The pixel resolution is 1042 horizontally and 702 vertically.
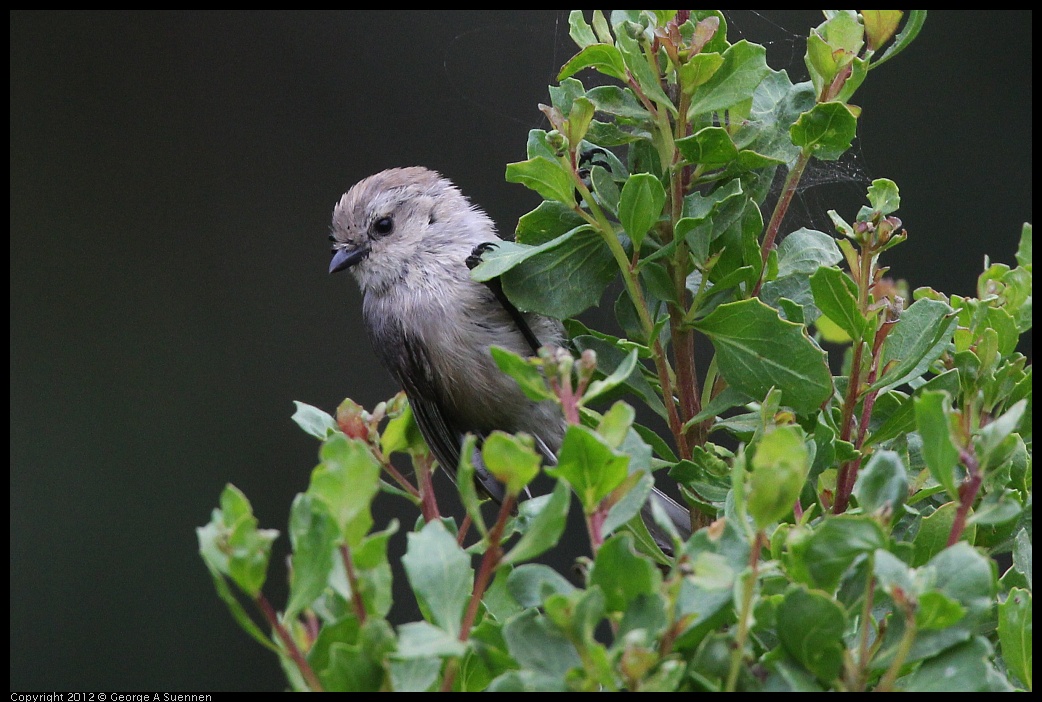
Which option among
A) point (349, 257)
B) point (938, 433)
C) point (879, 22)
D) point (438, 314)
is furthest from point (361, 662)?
point (349, 257)

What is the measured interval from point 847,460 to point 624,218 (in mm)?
338

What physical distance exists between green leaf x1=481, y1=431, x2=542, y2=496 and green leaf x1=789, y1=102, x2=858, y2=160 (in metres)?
0.54

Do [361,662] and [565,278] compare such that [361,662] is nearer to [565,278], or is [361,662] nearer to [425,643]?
[425,643]

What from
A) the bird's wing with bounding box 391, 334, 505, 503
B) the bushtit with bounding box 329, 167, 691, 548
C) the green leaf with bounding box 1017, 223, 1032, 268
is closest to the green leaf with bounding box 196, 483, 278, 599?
the green leaf with bounding box 1017, 223, 1032, 268

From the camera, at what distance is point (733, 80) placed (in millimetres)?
1152

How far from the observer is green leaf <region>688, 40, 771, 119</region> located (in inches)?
44.9

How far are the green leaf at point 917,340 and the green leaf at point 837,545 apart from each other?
366 mm

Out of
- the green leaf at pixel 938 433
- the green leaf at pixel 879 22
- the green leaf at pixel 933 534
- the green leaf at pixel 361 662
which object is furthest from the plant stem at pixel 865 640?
the green leaf at pixel 879 22

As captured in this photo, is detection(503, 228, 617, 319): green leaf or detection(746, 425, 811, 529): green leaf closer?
detection(746, 425, 811, 529): green leaf

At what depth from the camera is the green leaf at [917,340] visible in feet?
3.69

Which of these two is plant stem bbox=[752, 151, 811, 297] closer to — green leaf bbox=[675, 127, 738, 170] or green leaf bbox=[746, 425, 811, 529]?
green leaf bbox=[675, 127, 738, 170]

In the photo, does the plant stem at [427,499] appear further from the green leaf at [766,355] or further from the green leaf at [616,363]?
the green leaf at [766,355]
